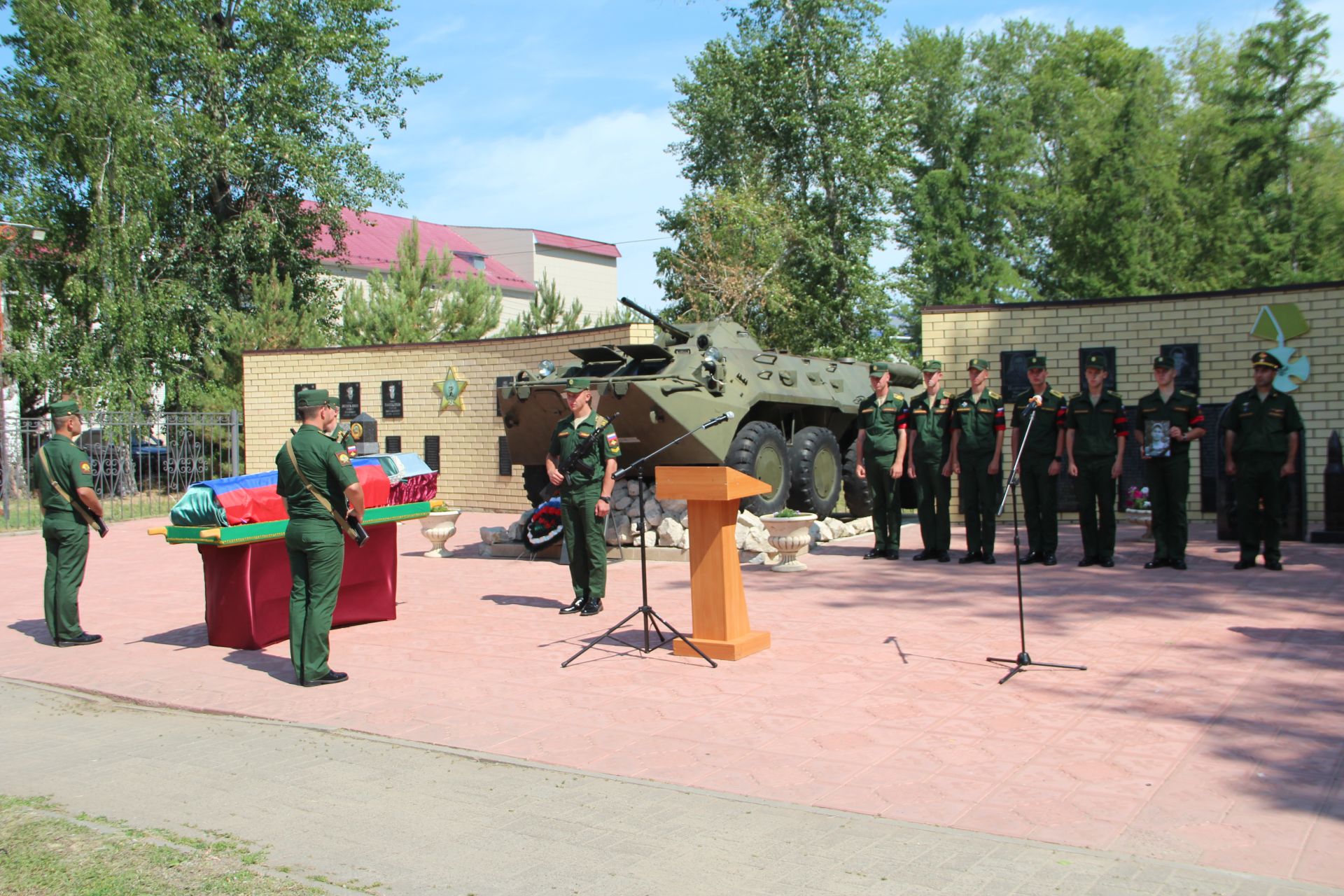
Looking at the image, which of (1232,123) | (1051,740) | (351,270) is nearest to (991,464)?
(1051,740)

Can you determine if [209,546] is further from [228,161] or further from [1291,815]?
[228,161]

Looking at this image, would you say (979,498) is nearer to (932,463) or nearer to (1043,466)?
(932,463)

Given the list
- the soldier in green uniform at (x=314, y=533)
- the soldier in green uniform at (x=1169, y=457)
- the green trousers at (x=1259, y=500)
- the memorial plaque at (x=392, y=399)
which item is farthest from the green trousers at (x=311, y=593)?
the memorial plaque at (x=392, y=399)

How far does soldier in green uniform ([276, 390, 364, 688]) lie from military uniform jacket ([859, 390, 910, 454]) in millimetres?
6072

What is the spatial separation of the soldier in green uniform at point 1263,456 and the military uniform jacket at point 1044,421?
4.74 feet

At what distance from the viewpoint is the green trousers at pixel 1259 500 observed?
977 centimetres

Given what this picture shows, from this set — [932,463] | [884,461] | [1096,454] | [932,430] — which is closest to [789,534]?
[884,461]

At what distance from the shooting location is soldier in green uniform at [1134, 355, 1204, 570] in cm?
1009

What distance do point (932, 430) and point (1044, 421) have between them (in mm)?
1085

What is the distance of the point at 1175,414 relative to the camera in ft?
33.3

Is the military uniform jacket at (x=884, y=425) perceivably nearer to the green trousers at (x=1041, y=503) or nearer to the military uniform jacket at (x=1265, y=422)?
the green trousers at (x=1041, y=503)

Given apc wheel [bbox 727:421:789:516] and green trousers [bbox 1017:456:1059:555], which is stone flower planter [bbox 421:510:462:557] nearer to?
apc wheel [bbox 727:421:789:516]

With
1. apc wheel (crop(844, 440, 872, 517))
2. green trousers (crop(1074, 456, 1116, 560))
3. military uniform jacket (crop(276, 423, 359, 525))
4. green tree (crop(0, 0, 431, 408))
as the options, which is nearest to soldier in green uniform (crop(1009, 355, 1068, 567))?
green trousers (crop(1074, 456, 1116, 560))

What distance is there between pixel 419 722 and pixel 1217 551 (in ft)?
27.5
